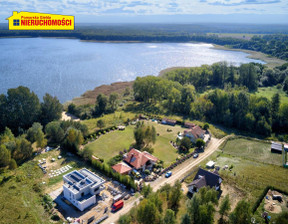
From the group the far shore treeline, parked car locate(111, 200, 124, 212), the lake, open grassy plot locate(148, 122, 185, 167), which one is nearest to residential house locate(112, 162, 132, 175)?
parked car locate(111, 200, 124, 212)

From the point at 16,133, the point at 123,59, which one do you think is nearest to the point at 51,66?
the point at 123,59

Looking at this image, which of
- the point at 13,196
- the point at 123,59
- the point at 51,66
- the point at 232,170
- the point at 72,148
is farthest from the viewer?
the point at 123,59

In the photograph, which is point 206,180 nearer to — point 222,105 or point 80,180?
point 80,180

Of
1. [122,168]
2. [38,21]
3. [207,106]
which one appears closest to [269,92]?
[207,106]

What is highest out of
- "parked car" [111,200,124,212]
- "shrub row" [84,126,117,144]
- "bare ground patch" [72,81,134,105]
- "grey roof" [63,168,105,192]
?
"bare ground patch" [72,81,134,105]

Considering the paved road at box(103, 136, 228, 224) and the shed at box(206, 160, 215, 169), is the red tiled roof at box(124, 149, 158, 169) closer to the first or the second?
the paved road at box(103, 136, 228, 224)

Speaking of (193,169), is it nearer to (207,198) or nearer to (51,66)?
(207,198)
